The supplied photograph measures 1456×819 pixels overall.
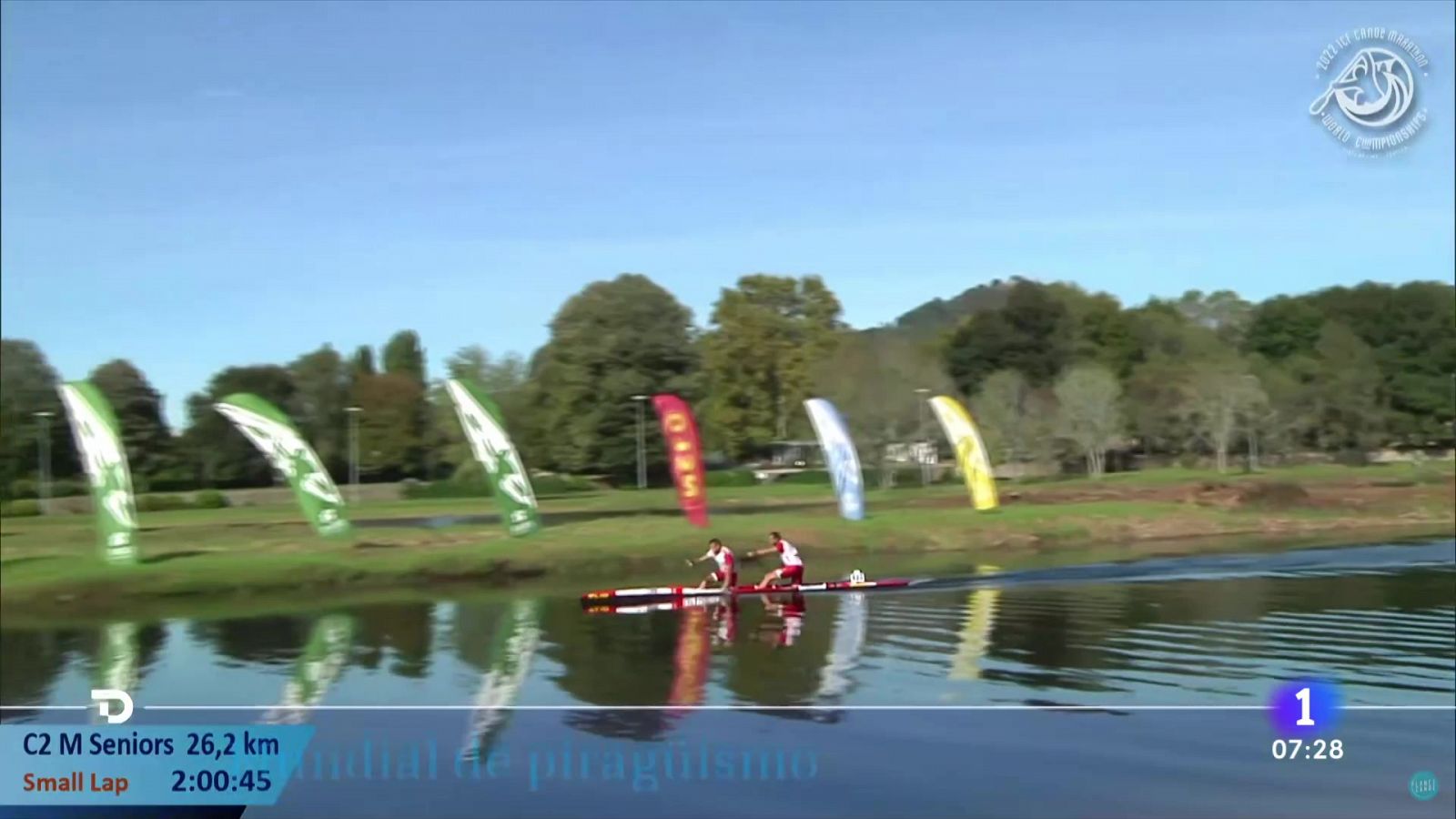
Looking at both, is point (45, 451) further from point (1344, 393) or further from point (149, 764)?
point (1344, 393)

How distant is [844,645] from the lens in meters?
12.5

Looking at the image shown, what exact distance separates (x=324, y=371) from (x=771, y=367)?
706cm

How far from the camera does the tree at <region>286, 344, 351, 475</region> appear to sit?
19219 mm

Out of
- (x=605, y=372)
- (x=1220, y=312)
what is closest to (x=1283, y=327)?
(x=1220, y=312)

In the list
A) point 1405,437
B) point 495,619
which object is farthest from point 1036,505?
point 495,619

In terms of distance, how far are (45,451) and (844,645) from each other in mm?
11953

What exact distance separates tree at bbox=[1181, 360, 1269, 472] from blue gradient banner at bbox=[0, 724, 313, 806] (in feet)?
44.9

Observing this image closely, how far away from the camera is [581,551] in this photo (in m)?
14.6

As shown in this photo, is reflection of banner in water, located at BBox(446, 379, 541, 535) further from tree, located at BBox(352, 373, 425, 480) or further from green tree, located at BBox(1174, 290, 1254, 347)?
green tree, located at BBox(1174, 290, 1254, 347)

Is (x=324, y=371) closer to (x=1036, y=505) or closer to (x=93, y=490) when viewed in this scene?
(x=93, y=490)

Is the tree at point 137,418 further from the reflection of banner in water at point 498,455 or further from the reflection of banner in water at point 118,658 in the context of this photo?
the reflection of banner in water at point 498,455

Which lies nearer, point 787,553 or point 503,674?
point 503,674
